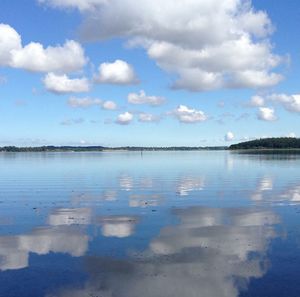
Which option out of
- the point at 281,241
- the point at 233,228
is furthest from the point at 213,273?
the point at 233,228

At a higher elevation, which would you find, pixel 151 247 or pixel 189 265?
pixel 151 247

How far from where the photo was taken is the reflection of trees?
36.7 ft

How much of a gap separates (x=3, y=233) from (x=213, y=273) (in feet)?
31.6

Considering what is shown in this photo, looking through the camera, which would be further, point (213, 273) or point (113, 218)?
point (113, 218)

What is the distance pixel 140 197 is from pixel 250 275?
17.5 metres

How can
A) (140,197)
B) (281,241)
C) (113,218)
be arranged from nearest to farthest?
(281,241), (113,218), (140,197)

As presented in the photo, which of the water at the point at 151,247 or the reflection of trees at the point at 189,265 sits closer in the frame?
the reflection of trees at the point at 189,265

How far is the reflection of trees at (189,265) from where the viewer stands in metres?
11.2

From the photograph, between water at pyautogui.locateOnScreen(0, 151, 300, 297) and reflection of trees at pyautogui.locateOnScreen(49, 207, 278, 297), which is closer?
reflection of trees at pyautogui.locateOnScreen(49, 207, 278, 297)

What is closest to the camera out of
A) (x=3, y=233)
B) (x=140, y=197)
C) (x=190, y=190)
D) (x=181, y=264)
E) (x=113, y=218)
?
(x=181, y=264)

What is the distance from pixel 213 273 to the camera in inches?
487

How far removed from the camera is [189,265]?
13.1 metres

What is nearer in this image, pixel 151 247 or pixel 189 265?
pixel 189 265

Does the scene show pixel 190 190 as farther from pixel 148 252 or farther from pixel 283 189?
pixel 148 252
